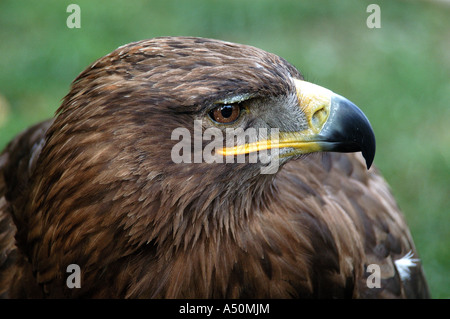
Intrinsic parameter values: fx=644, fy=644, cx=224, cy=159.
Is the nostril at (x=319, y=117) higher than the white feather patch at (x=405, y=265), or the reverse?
the nostril at (x=319, y=117)

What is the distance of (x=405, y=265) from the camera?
3.67 metres

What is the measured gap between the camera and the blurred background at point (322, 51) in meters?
6.32

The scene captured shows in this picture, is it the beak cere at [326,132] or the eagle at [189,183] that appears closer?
the eagle at [189,183]

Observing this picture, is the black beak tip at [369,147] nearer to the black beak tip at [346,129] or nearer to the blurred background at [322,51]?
→ the black beak tip at [346,129]

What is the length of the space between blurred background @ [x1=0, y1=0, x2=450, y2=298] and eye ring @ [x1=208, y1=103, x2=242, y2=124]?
352 cm

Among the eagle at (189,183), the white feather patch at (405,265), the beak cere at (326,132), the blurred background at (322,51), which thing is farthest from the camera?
the blurred background at (322,51)

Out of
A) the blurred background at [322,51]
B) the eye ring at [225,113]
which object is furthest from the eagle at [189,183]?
the blurred background at [322,51]

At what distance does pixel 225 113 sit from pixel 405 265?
164 centimetres

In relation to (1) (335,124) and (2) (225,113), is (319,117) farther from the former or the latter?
(2) (225,113)

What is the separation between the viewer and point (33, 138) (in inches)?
151

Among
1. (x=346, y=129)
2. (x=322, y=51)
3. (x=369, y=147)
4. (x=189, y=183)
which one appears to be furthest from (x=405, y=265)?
(x=322, y=51)

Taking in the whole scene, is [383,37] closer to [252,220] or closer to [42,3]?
[42,3]

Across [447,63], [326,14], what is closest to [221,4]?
[326,14]

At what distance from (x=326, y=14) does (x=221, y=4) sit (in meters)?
1.30
